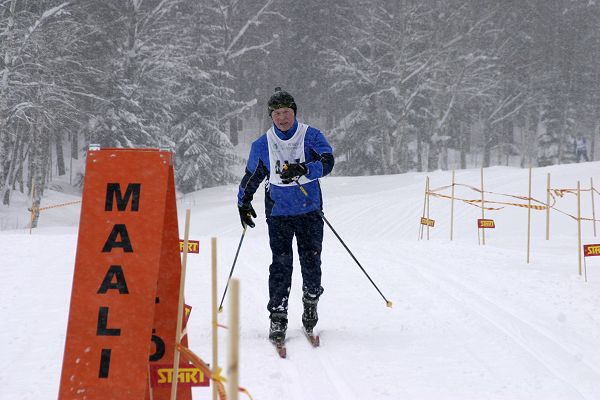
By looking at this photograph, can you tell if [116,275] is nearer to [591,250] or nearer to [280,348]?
[280,348]

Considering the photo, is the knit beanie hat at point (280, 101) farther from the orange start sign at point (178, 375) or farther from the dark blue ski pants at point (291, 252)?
the orange start sign at point (178, 375)

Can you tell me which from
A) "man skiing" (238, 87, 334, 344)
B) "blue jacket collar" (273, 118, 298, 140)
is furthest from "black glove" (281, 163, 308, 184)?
"blue jacket collar" (273, 118, 298, 140)

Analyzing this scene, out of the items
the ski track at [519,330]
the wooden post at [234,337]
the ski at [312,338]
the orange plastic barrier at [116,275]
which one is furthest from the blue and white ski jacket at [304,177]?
the wooden post at [234,337]

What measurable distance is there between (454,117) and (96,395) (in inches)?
1768

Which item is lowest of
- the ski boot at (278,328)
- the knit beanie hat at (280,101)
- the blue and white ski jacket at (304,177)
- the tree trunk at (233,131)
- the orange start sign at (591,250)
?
the ski boot at (278,328)

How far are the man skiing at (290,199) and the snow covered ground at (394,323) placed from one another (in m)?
0.46

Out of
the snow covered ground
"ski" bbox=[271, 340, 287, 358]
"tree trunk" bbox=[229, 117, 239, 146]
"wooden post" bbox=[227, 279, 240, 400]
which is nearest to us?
"wooden post" bbox=[227, 279, 240, 400]

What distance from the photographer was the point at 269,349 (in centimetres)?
459

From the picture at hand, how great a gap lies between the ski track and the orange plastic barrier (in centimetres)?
287

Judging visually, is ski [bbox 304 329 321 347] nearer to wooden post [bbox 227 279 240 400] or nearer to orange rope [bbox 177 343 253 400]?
orange rope [bbox 177 343 253 400]

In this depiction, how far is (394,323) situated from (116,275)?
336 centimetres

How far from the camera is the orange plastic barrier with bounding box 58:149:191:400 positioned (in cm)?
281

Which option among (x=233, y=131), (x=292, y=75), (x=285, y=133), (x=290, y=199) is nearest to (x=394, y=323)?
(x=290, y=199)

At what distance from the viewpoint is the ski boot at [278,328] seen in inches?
184
